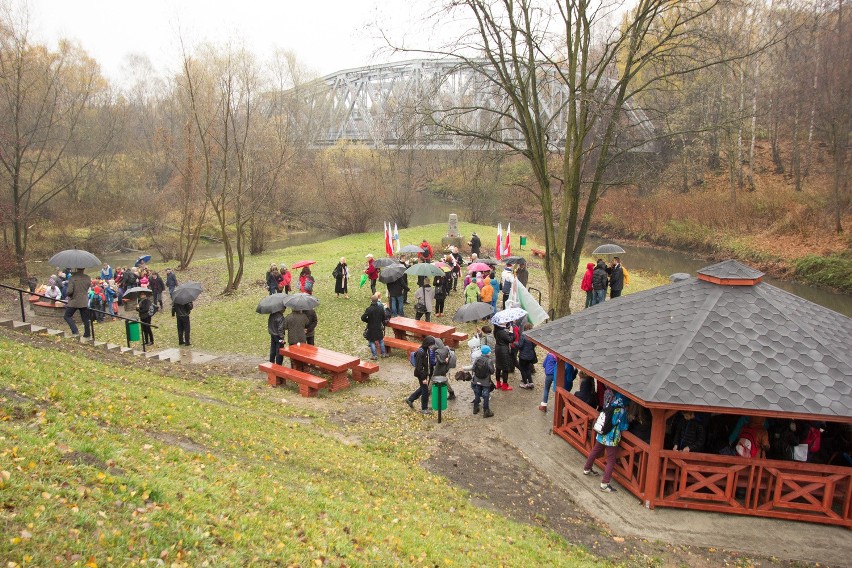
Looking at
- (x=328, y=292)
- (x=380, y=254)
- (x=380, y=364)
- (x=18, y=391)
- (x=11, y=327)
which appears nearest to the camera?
(x=18, y=391)

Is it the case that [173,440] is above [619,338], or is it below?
below

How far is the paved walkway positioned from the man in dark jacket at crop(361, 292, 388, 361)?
5.83 meters

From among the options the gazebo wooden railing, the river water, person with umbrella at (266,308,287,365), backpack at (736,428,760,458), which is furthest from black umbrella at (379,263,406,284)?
the river water

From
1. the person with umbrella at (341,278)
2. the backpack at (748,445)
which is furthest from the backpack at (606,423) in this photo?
the person with umbrella at (341,278)

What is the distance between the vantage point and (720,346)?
8.58m

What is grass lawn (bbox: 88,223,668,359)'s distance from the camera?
51.2 feet

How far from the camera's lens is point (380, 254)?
29016 mm

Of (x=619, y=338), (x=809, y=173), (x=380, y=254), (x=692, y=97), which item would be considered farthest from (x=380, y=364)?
(x=809, y=173)

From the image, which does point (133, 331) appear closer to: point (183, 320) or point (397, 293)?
point (183, 320)

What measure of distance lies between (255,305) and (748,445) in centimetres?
1541

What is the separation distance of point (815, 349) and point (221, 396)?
974 centimetres

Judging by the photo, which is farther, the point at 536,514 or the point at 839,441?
the point at 839,441

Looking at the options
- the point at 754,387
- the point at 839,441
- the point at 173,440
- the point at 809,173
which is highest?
the point at 809,173

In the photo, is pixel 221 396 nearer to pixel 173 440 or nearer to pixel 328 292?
pixel 173 440
